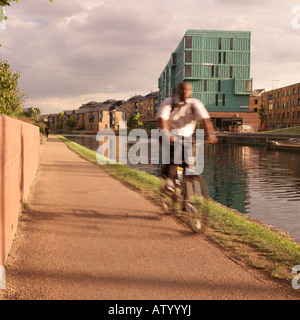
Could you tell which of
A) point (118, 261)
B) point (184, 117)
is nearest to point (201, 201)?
point (184, 117)

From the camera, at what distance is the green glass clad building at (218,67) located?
63500 mm

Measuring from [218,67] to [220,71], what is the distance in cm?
81

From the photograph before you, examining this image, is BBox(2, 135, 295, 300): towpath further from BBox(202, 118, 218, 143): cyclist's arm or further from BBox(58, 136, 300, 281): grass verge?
BBox(202, 118, 218, 143): cyclist's arm

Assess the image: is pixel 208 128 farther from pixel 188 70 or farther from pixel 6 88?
pixel 188 70

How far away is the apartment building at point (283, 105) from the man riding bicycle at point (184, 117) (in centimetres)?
7069

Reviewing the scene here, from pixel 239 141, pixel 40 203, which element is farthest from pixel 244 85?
pixel 40 203

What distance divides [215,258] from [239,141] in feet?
133

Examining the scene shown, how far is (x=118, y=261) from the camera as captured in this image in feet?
12.6

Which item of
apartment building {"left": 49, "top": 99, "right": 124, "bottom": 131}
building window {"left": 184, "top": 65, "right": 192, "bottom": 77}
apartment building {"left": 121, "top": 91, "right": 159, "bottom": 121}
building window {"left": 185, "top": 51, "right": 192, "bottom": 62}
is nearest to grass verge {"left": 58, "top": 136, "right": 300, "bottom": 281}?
building window {"left": 184, "top": 65, "right": 192, "bottom": 77}

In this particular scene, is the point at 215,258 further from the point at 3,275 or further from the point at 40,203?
the point at 40,203

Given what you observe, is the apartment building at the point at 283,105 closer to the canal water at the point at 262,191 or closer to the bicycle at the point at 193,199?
the canal water at the point at 262,191
